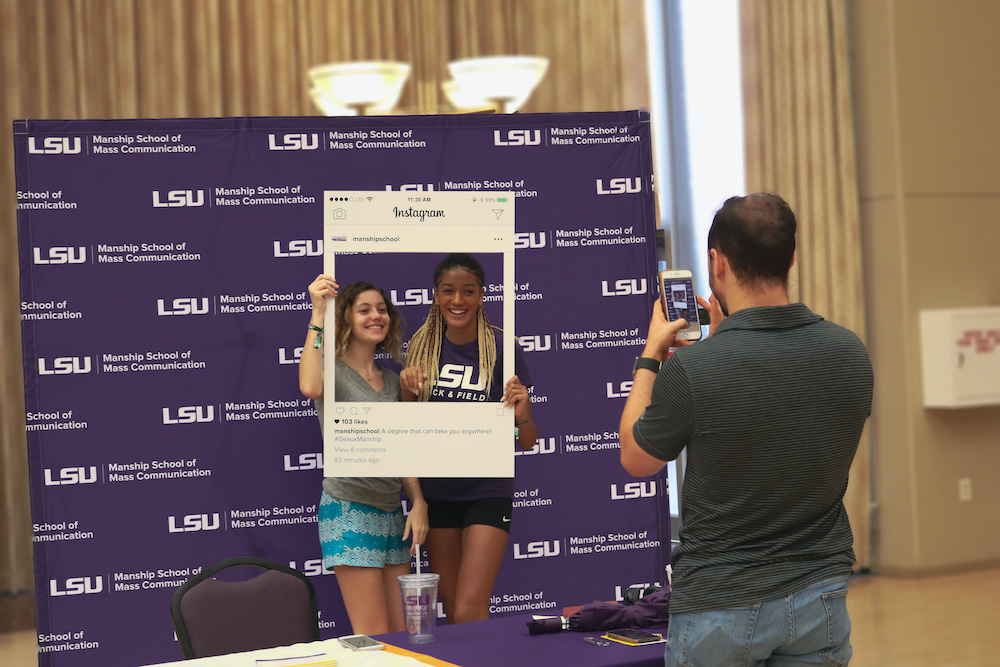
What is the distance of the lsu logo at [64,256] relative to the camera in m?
3.73

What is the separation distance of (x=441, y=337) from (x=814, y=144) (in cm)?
420

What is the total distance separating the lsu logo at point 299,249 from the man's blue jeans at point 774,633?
7.27 ft

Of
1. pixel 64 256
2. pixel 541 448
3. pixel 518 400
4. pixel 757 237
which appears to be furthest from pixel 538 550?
pixel 757 237

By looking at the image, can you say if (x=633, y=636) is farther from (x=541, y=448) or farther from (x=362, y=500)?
(x=541, y=448)

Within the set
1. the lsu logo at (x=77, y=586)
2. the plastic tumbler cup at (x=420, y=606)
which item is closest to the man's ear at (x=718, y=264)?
the plastic tumbler cup at (x=420, y=606)

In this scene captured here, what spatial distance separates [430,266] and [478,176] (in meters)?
0.45

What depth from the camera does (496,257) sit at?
359 cm

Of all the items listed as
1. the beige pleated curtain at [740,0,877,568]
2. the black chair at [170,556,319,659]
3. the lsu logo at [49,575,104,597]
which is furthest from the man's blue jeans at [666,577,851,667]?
the beige pleated curtain at [740,0,877,568]

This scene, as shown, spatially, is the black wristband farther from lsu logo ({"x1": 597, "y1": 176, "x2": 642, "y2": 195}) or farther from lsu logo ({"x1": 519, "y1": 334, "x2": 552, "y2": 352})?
lsu logo ({"x1": 597, "y1": 176, "x2": 642, "y2": 195})

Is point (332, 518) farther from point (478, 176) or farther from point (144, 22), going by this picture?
point (144, 22)

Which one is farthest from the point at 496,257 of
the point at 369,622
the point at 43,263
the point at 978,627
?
the point at 978,627

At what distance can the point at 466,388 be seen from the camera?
352 cm

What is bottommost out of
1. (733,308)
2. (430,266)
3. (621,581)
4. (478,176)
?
(621,581)

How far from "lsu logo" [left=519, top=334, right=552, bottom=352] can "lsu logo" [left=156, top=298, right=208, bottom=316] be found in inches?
45.3
